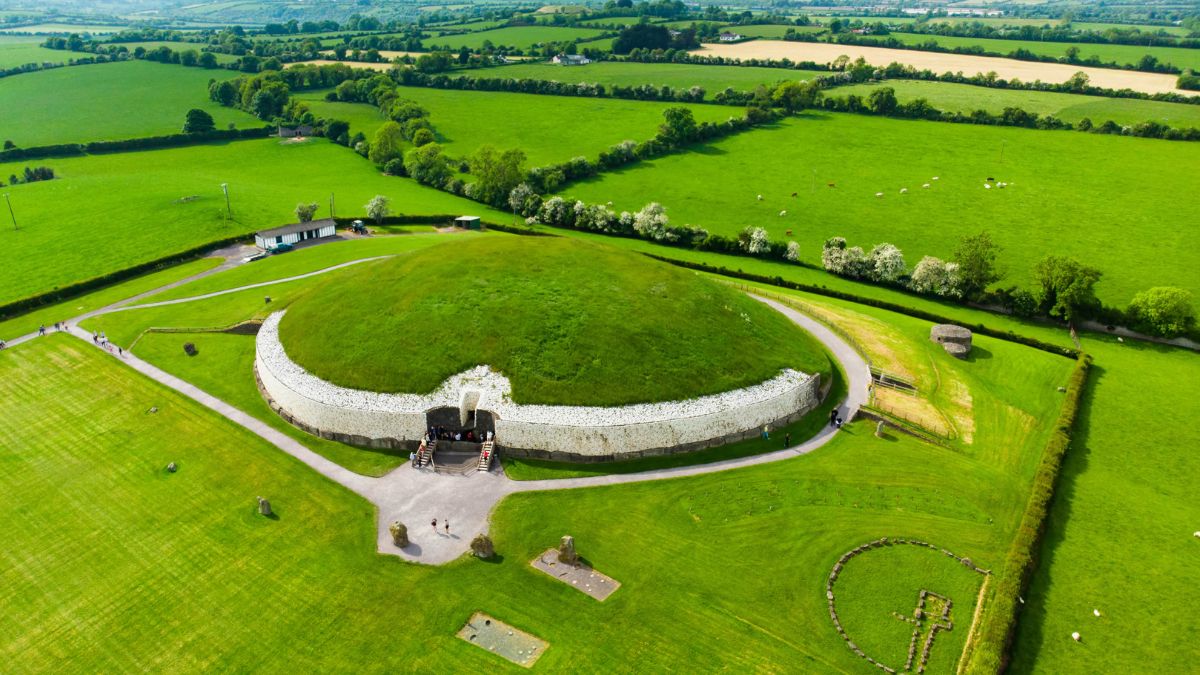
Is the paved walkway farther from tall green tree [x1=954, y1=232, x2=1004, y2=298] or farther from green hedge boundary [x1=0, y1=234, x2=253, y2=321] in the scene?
tall green tree [x1=954, y1=232, x2=1004, y2=298]

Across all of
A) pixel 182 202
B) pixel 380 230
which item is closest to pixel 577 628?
pixel 380 230

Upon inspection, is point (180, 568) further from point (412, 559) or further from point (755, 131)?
point (755, 131)

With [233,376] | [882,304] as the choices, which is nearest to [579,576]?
[233,376]

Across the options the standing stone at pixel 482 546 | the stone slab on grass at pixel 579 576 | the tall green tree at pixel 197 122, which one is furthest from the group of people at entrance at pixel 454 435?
the tall green tree at pixel 197 122

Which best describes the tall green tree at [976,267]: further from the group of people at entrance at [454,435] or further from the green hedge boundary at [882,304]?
the group of people at entrance at [454,435]

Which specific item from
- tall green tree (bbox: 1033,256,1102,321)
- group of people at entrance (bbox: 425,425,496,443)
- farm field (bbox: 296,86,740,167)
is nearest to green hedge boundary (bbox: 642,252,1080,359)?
tall green tree (bbox: 1033,256,1102,321)

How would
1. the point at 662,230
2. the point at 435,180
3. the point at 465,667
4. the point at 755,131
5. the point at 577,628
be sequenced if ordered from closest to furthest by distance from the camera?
the point at 465,667
the point at 577,628
the point at 662,230
the point at 435,180
the point at 755,131

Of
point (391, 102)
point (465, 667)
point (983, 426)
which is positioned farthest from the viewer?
point (391, 102)
